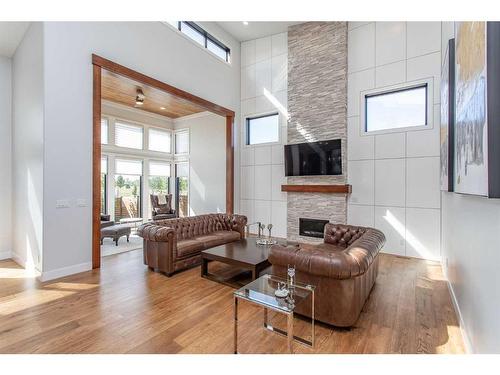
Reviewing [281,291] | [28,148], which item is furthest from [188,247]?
[28,148]

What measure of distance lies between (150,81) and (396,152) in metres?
5.14

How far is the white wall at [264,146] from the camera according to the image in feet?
22.0

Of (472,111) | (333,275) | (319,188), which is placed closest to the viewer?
(472,111)

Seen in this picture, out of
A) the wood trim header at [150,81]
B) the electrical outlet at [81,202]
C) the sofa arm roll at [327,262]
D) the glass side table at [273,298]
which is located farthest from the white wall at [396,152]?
the electrical outlet at [81,202]

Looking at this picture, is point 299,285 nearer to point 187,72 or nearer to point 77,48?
point 77,48

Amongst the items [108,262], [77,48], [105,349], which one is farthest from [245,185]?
[105,349]

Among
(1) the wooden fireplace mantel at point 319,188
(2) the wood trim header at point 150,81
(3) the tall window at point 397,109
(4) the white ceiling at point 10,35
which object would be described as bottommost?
(1) the wooden fireplace mantel at point 319,188

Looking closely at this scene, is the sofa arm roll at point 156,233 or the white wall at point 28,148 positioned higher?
the white wall at point 28,148

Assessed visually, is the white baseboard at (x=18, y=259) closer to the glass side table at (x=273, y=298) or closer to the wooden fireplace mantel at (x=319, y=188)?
the glass side table at (x=273, y=298)

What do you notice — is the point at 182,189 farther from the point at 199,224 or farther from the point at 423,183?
the point at 423,183

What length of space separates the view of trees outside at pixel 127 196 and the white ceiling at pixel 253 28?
563 cm

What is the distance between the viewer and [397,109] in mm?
5133

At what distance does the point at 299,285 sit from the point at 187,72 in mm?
5319
